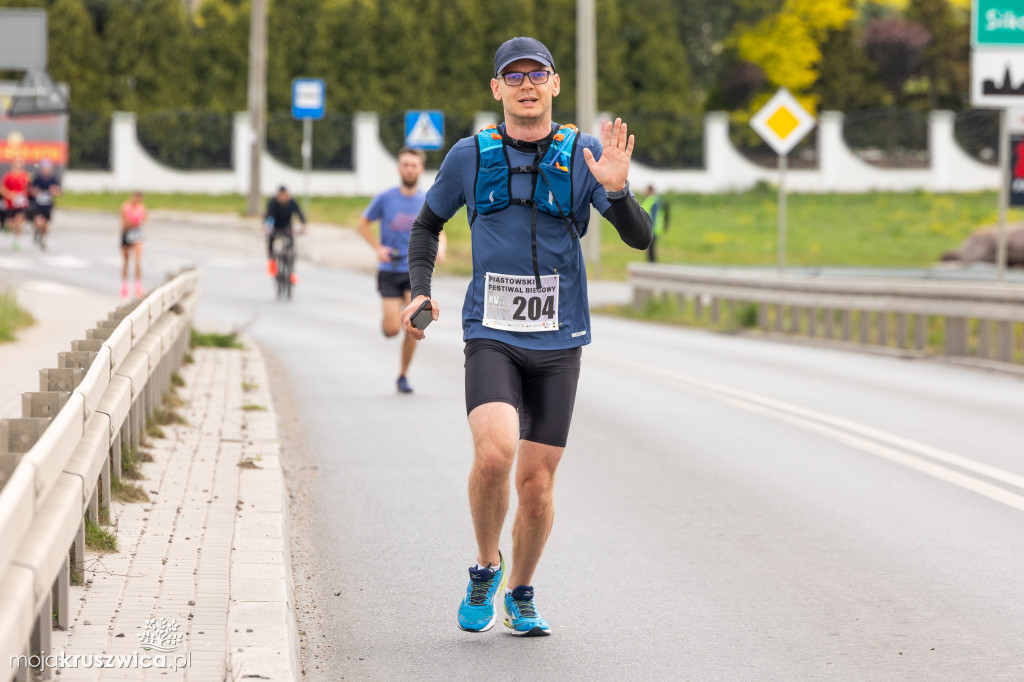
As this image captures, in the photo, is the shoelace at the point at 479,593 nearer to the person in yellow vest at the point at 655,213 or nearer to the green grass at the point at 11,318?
the green grass at the point at 11,318

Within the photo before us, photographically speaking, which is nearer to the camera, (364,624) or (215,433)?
(364,624)

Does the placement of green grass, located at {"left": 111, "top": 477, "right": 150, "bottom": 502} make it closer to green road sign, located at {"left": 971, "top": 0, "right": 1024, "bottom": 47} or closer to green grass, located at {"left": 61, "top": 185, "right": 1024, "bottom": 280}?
green road sign, located at {"left": 971, "top": 0, "right": 1024, "bottom": 47}

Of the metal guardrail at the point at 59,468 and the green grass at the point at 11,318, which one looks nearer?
the metal guardrail at the point at 59,468

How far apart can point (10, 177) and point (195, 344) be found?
21130mm

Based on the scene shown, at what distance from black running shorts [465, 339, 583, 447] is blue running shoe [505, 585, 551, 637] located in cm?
58

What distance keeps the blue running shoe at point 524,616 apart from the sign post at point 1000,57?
1305cm

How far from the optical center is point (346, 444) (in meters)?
10.9

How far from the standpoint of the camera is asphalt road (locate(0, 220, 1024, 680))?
5.80 metres

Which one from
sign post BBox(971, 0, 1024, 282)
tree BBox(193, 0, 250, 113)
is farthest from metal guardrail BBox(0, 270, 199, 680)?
tree BBox(193, 0, 250, 113)

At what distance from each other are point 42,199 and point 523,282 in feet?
101

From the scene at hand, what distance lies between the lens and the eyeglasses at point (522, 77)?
5742 millimetres

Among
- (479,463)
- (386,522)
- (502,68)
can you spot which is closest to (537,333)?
(479,463)

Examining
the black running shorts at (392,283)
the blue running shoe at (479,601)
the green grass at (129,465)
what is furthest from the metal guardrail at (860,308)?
the blue running shoe at (479,601)

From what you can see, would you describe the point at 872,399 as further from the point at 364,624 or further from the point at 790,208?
the point at 790,208
